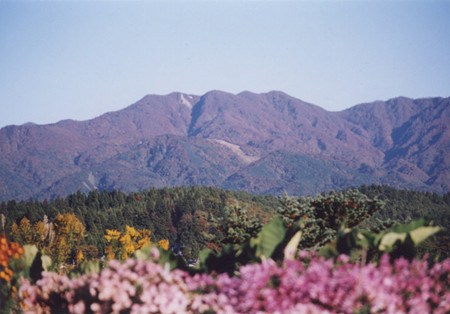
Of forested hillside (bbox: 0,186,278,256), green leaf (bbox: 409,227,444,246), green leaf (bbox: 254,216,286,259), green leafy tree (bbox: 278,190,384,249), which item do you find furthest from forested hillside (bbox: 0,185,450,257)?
green leaf (bbox: 409,227,444,246)

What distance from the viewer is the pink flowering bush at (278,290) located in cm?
355

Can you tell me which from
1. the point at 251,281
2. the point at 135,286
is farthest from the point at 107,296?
the point at 251,281

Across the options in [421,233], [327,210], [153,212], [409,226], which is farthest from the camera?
[153,212]

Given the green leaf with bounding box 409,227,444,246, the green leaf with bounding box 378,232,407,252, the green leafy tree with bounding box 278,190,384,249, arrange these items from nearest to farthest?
the green leaf with bounding box 409,227,444,246 → the green leaf with bounding box 378,232,407,252 → the green leafy tree with bounding box 278,190,384,249

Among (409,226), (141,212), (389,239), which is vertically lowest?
(141,212)

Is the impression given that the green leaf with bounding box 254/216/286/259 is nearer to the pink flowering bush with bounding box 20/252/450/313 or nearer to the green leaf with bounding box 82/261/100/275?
the pink flowering bush with bounding box 20/252/450/313

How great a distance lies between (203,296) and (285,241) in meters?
1.61

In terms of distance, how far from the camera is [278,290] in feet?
12.5

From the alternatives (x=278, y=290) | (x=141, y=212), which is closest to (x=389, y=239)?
(x=278, y=290)

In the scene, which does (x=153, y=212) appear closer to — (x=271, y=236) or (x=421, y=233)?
(x=271, y=236)

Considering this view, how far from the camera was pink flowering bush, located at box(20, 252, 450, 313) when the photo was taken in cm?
355

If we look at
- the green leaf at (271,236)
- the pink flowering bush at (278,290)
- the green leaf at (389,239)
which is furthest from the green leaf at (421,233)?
the green leaf at (271,236)

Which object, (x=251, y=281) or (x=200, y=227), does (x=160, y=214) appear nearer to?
(x=200, y=227)

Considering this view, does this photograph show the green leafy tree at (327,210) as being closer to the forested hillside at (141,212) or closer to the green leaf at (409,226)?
the green leaf at (409,226)
